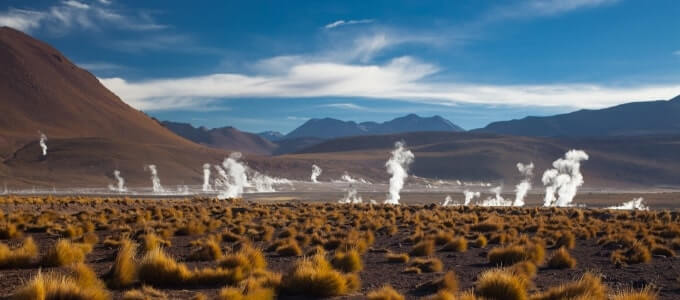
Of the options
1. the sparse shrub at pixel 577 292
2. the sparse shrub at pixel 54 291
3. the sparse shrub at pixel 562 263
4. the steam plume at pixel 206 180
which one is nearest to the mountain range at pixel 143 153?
the steam plume at pixel 206 180

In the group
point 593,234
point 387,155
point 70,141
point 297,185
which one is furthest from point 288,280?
point 387,155

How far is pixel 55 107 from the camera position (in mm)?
163750

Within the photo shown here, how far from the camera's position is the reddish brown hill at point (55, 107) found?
147250 mm

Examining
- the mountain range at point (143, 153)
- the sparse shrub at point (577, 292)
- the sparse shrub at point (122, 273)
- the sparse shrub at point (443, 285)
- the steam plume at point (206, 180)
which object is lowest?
the sparse shrub at point (443, 285)

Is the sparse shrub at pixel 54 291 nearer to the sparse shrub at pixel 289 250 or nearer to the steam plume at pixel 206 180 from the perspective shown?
the sparse shrub at pixel 289 250

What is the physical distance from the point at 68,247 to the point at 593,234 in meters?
15.7

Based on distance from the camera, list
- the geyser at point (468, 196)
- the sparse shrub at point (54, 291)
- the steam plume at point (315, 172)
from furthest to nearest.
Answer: the steam plume at point (315, 172) < the geyser at point (468, 196) < the sparse shrub at point (54, 291)

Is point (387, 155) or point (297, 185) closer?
point (297, 185)

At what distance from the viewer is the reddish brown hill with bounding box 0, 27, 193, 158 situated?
14725cm

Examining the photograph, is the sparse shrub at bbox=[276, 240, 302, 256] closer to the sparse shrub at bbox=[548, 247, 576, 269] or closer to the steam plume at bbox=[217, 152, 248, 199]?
the sparse shrub at bbox=[548, 247, 576, 269]

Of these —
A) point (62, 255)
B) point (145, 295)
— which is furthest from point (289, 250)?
point (145, 295)

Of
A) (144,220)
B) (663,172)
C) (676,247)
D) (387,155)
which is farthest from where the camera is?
(387,155)

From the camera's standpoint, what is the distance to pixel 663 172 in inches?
5384

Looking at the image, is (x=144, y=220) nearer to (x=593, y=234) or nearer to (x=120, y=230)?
(x=120, y=230)
